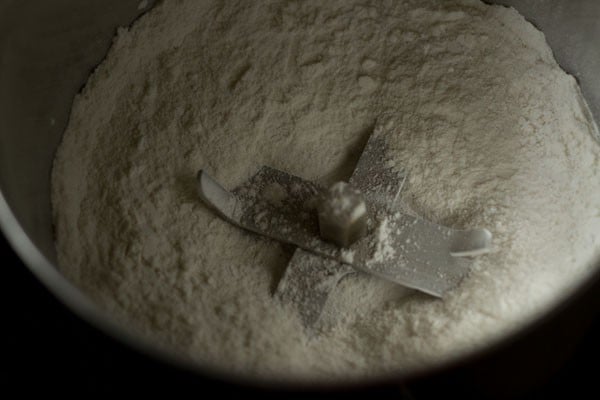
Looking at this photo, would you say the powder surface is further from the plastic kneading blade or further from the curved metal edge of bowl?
the curved metal edge of bowl

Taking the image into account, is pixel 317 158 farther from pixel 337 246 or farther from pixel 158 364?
pixel 158 364

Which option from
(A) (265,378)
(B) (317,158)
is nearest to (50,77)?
(B) (317,158)

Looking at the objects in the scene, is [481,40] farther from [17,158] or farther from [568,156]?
[17,158]

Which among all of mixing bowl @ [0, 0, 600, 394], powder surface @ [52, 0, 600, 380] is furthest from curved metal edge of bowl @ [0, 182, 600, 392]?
powder surface @ [52, 0, 600, 380]

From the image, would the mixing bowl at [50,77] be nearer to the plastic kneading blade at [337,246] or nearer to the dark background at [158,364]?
the dark background at [158,364]

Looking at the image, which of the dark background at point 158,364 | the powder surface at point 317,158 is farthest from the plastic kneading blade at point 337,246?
the dark background at point 158,364

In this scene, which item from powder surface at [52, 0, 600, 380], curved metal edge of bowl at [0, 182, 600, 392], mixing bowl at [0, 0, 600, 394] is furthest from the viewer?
powder surface at [52, 0, 600, 380]
